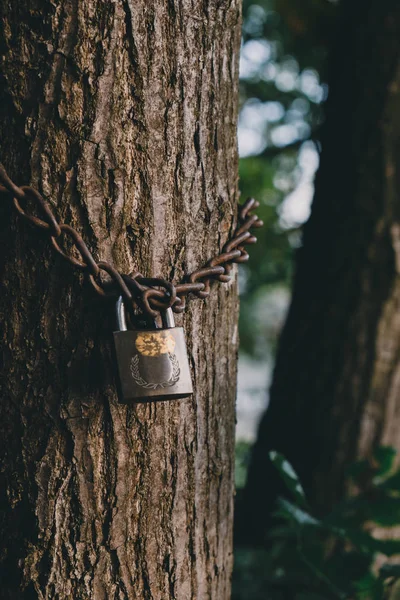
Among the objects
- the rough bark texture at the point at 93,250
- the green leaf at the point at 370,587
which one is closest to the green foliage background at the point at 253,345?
the green leaf at the point at 370,587

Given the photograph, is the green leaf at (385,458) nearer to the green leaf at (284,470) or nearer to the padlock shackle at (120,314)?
the green leaf at (284,470)

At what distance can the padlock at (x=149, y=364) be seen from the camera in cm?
80

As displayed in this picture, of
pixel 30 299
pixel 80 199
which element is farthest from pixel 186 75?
pixel 30 299

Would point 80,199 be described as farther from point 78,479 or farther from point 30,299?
point 78,479

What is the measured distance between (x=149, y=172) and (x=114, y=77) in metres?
0.16

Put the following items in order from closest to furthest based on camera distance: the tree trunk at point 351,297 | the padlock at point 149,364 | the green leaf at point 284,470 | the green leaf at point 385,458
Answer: the padlock at point 149,364
the green leaf at point 284,470
the green leaf at point 385,458
the tree trunk at point 351,297

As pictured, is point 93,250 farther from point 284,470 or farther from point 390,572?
point 390,572

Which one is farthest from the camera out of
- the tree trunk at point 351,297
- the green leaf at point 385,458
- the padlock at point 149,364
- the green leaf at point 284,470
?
the tree trunk at point 351,297

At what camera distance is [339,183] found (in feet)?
7.87

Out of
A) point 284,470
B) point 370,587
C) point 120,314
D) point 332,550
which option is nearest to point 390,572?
point 370,587

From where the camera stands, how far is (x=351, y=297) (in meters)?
2.29

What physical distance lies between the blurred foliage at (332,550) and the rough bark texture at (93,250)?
687mm

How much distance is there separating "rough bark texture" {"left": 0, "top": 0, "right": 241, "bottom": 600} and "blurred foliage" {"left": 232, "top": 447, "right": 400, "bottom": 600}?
69cm

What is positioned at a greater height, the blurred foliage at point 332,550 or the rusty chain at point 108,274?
the rusty chain at point 108,274
